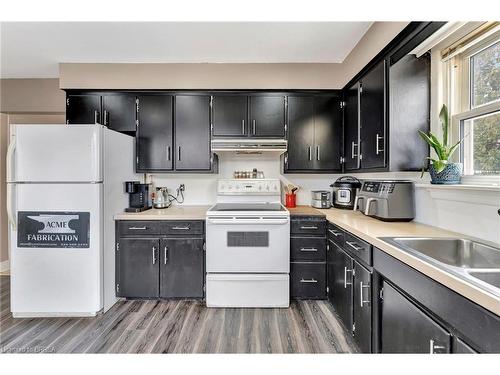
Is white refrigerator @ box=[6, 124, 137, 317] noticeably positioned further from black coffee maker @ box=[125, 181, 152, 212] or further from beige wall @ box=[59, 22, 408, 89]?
beige wall @ box=[59, 22, 408, 89]

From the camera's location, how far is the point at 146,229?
2.55 meters

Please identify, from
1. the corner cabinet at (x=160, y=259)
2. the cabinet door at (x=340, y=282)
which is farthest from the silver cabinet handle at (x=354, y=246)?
the corner cabinet at (x=160, y=259)

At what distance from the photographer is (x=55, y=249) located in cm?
222

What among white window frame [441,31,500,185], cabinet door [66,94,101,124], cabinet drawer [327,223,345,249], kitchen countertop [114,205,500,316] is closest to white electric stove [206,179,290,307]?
kitchen countertop [114,205,500,316]

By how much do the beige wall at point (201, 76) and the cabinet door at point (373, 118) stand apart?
0.64 m

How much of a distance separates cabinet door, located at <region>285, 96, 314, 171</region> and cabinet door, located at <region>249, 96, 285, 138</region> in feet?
0.34

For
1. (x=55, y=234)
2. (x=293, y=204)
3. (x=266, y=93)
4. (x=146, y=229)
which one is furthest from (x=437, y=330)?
(x=55, y=234)

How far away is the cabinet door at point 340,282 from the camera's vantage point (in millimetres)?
1894

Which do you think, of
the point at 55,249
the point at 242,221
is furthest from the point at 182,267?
the point at 55,249

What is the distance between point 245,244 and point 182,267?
69cm

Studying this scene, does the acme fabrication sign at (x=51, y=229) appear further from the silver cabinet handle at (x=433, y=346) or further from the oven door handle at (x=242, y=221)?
the silver cabinet handle at (x=433, y=346)

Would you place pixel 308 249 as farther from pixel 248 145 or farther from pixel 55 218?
pixel 55 218

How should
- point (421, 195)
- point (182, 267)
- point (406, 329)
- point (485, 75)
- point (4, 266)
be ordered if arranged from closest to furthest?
point (406, 329), point (485, 75), point (421, 195), point (182, 267), point (4, 266)

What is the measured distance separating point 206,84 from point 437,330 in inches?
111
